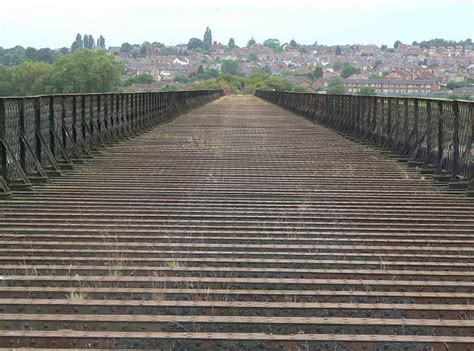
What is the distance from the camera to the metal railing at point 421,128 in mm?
11680

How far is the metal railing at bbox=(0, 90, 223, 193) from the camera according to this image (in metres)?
10.5

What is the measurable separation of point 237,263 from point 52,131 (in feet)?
23.2

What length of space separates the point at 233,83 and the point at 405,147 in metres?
162

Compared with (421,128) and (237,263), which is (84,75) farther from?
(237,263)

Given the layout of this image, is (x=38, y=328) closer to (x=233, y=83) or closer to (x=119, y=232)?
(x=119, y=232)

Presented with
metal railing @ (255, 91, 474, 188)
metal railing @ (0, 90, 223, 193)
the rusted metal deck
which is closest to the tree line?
metal railing @ (255, 91, 474, 188)

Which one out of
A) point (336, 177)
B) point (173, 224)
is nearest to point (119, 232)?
point (173, 224)

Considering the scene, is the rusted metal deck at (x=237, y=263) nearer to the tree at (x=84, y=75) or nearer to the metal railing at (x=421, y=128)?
the metal railing at (x=421, y=128)

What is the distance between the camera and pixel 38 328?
16.5 ft

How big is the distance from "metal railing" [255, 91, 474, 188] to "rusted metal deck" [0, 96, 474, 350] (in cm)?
61

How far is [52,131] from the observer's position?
12.9 m

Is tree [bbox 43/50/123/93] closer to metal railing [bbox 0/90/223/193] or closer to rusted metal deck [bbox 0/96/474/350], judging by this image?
metal railing [bbox 0/90/223/193]

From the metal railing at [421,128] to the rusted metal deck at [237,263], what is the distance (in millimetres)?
606

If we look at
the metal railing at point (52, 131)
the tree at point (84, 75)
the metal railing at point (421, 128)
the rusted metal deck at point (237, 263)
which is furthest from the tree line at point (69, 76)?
the rusted metal deck at point (237, 263)
